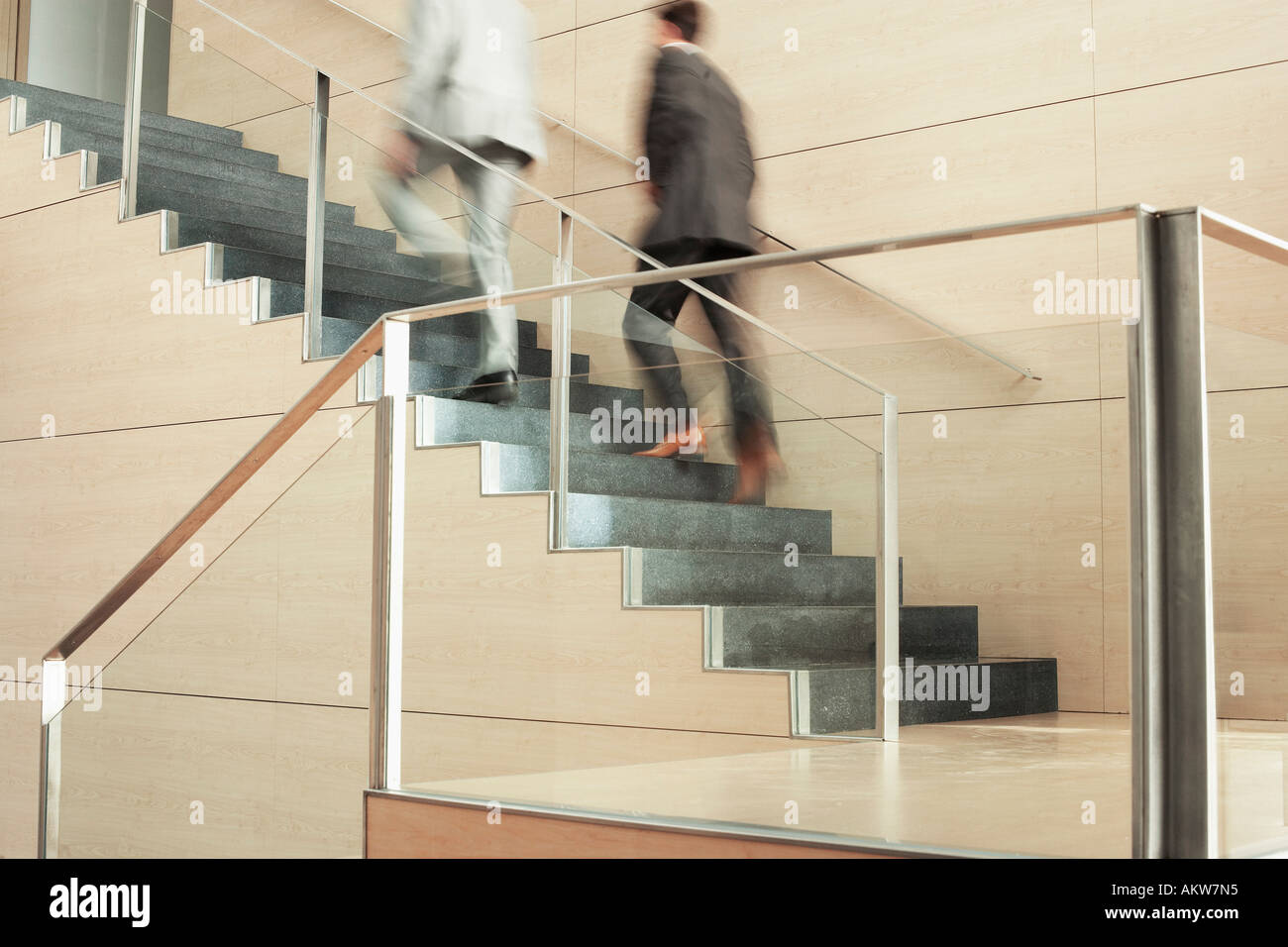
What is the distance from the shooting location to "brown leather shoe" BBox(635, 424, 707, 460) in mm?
2486

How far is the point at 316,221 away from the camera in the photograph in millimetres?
4035

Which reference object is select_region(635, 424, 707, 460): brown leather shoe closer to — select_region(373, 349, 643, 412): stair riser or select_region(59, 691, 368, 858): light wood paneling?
select_region(373, 349, 643, 412): stair riser

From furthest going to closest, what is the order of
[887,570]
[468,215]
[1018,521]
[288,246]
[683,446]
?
1. [288,246]
2. [468,215]
3. [683,446]
4. [887,570]
5. [1018,521]

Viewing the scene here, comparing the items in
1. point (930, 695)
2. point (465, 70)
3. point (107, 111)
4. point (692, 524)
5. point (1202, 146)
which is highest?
point (107, 111)

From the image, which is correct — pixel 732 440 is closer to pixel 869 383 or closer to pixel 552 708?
pixel 869 383

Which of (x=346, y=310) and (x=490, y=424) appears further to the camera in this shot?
(x=346, y=310)

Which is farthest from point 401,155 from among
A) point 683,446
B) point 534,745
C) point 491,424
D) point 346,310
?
point 534,745

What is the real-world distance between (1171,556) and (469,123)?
2.56m

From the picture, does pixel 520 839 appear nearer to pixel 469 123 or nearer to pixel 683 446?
pixel 683 446

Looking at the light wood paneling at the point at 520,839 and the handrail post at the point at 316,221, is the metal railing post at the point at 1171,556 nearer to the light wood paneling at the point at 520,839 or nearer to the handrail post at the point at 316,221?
the light wood paneling at the point at 520,839

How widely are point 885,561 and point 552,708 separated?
2.11 feet

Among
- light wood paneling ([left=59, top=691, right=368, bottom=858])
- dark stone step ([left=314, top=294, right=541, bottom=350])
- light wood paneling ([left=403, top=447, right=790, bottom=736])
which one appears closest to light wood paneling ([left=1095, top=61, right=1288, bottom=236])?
dark stone step ([left=314, top=294, right=541, bottom=350])

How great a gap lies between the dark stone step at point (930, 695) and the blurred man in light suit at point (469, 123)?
153cm

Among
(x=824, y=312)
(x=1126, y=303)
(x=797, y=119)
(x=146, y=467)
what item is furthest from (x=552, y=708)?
(x=797, y=119)
